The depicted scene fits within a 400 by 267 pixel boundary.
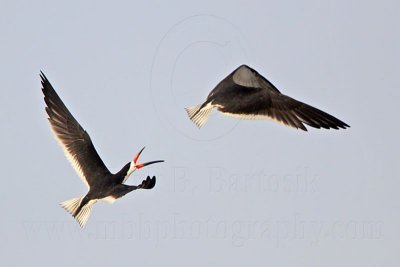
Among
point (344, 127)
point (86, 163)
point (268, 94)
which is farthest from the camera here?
point (86, 163)

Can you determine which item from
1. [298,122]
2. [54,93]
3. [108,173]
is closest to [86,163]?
[108,173]

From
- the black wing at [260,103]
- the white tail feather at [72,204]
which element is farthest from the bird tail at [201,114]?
the white tail feather at [72,204]

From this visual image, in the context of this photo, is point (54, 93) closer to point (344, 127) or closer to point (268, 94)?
point (268, 94)

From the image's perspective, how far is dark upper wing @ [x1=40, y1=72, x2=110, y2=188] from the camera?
23156 mm

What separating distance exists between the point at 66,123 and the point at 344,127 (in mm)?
7929

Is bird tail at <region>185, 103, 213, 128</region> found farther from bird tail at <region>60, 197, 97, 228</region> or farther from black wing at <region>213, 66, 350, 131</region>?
bird tail at <region>60, 197, 97, 228</region>

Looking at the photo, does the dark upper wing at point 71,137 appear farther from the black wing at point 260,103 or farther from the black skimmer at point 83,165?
the black wing at point 260,103

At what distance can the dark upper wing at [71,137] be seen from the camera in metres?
23.2

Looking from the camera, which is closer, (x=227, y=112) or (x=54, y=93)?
(x=227, y=112)

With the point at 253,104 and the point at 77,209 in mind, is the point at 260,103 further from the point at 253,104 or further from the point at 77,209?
the point at 77,209

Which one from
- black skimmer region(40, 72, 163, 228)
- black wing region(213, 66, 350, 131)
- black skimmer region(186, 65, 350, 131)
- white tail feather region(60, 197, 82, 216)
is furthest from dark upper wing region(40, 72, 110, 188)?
black wing region(213, 66, 350, 131)

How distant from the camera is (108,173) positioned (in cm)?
2275

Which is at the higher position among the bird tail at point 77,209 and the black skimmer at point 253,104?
the black skimmer at point 253,104

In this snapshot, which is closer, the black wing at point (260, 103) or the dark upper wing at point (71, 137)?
the black wing at point (260, 103)
